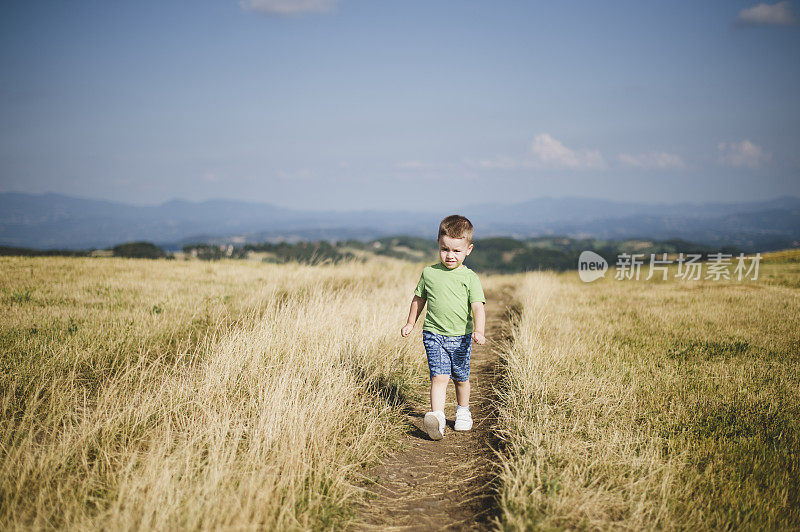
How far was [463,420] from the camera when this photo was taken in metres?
4.75

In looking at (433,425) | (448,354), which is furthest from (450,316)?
(433,425)

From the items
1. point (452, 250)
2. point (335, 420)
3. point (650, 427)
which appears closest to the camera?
point (335, 420)

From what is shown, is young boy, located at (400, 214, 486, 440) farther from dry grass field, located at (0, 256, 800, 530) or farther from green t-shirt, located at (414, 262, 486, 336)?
dry grass field, located at (0, 256, 800, 530)

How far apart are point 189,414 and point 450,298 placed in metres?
2.93

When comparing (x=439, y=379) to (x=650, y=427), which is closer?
(x=650, y=427)

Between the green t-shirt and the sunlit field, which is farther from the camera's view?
the green t-shirt

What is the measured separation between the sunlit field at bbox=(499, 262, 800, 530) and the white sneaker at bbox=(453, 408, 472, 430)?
0.37m

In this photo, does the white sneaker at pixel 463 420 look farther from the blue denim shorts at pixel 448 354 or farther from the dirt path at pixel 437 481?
the blue denim shorts at pixel 448 354

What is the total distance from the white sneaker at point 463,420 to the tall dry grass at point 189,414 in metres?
0.75

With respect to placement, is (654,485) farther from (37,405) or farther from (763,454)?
(37,405)

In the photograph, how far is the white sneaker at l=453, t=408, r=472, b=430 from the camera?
475cm

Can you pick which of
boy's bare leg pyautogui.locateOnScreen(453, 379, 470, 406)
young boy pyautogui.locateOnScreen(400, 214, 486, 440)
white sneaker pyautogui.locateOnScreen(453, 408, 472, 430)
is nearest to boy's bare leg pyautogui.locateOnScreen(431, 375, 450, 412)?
young boy pyautogui.locateOnScreen(400, 214, 486, 440)

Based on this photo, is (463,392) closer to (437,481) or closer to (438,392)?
(438,392)

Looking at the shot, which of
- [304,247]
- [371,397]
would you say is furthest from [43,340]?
[304,247]
